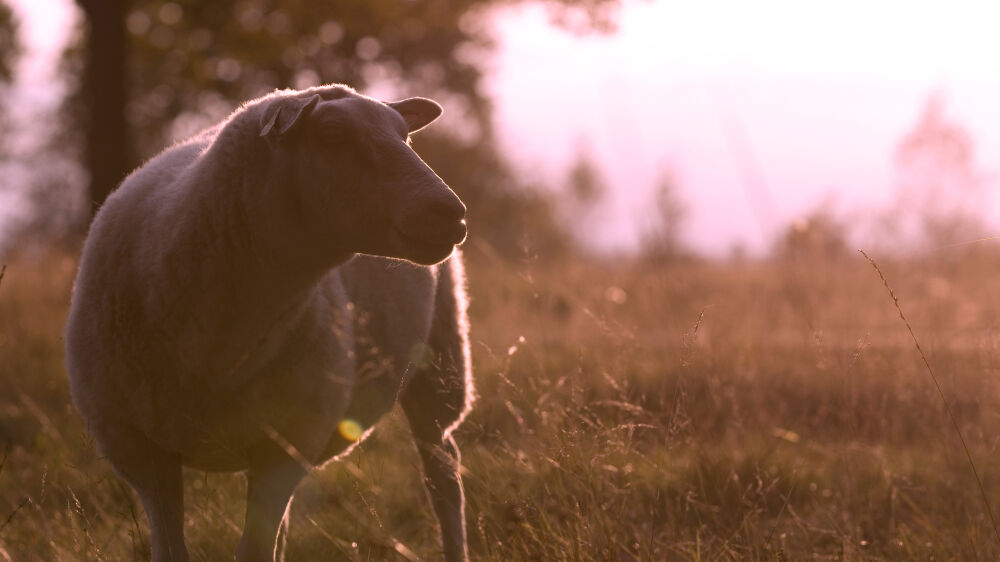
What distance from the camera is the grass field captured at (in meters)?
3.34

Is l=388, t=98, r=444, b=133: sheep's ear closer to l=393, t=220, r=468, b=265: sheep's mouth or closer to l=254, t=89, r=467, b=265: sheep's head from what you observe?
l=254, t=89, r=467, b=265: sheep's head

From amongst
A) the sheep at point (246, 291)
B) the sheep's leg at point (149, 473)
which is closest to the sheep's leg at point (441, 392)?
the sheep at point (246, 291)

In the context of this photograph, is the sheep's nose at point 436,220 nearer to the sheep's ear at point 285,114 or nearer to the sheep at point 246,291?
the sheep at point 246,291

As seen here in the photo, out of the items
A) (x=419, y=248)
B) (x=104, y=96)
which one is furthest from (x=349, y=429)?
(x=104, y=96)

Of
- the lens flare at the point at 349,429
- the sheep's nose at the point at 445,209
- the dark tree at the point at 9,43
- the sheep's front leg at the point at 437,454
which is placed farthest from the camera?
the dark tree at the point at 9,43

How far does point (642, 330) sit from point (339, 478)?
17.9 ft

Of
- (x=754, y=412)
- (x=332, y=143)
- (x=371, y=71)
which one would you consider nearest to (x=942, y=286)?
(x=754, y=412)

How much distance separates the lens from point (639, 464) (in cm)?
507

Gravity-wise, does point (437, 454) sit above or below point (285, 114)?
below

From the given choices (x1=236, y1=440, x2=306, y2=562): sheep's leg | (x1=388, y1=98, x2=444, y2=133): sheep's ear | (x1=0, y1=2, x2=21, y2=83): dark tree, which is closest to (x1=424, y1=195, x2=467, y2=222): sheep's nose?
(x1=388, y1=98, x2=444, y2=133): sheep's ear

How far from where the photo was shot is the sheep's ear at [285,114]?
10.0 feet

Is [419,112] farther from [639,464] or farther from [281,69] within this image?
[281,69]

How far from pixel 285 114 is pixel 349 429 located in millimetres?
1428

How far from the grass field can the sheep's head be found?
1.80 ft
